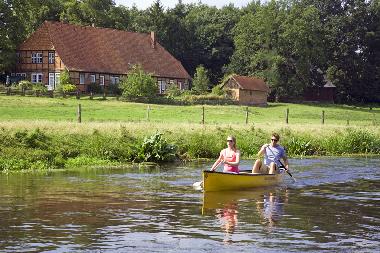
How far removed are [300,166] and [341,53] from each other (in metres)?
71.3

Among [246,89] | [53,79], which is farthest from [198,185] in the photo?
[246,89]

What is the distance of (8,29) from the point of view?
7694cm

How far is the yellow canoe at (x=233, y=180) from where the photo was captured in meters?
20.8

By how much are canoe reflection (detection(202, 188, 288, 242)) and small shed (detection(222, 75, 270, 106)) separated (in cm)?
6036

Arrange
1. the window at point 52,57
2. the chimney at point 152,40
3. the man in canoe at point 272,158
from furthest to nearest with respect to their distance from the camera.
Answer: the chimney at point 152,40 < the window at point 52,57 < the man in canoe at point 272,158

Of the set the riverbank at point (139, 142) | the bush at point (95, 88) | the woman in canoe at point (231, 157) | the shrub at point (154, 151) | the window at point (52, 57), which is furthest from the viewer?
the window at point (52, 57)

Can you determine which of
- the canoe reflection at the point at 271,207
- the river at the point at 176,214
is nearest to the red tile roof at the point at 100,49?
the river at the point at 176,214

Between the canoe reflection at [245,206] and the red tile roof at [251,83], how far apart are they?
60.9m

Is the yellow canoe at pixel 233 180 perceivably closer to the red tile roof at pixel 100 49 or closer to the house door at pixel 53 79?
the red tile roof at pixel 100 49

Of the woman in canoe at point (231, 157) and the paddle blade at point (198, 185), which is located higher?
the woman in canoe at point (231, 157)

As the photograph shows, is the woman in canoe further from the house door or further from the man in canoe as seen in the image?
the house door

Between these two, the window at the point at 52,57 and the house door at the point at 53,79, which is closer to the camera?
the house door at the point at 53,79

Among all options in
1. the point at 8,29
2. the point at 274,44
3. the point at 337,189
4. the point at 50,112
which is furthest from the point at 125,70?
the point at 337,189

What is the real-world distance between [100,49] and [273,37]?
24.0 m
